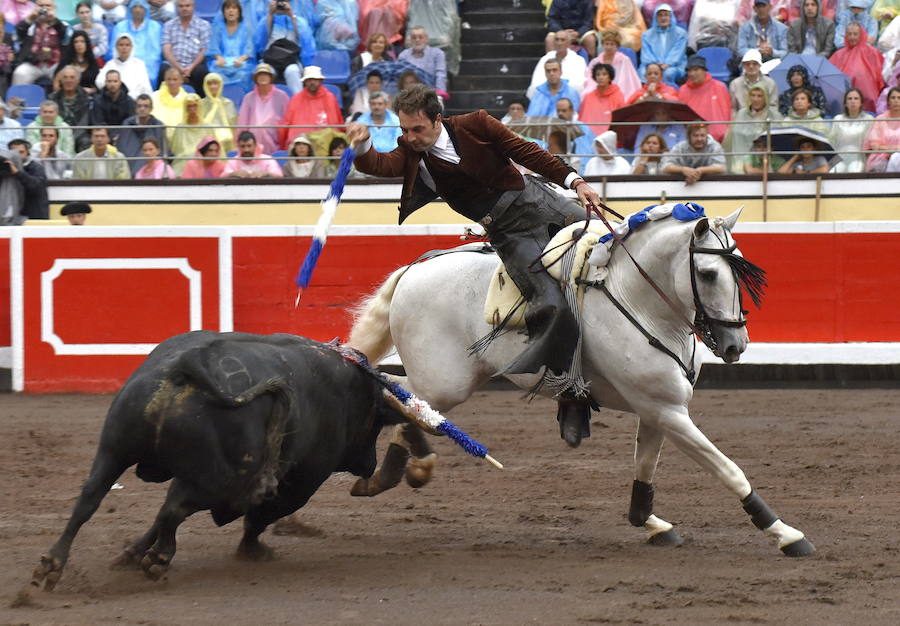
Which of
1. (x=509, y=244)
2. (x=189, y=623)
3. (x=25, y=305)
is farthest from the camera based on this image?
(x=25, y=305)

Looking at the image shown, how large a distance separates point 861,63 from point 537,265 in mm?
7942

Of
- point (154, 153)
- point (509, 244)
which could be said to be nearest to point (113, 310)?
point (154, 153)

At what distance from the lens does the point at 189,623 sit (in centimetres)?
455

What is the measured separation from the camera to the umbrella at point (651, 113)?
12117mm

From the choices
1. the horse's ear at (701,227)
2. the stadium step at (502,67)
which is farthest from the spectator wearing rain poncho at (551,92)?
the horse's ear at (701,227)

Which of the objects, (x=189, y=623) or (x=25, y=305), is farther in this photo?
(x=25, y=305)

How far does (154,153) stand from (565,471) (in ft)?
20.7

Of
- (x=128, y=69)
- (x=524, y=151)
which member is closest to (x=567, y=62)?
(x=128, y=69)

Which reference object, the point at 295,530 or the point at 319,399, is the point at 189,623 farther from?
the point at 295,530

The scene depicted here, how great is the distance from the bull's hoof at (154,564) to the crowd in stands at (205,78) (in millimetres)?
7126

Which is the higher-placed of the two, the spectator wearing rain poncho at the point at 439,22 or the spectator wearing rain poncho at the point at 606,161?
the spectator wearing rain poncho at the point at 439,22

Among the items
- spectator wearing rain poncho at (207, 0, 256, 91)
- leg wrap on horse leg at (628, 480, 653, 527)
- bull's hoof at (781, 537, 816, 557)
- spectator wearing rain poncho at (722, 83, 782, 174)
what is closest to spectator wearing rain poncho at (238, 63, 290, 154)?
spectator wearing rain poncho at (207, 0, 256, 91)

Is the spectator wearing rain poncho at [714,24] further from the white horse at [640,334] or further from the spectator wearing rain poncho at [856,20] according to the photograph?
the white horse at [640,334]

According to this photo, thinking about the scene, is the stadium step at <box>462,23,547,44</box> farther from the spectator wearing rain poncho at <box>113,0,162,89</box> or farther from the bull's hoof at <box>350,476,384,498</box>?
the bull's hoof at <box>350,476,384,498</box>
